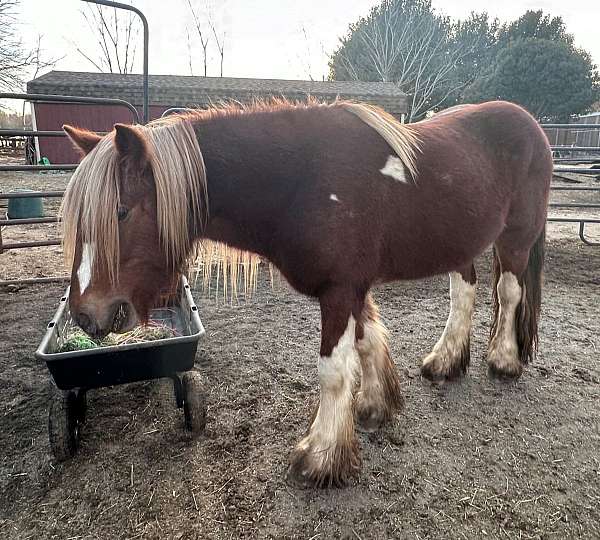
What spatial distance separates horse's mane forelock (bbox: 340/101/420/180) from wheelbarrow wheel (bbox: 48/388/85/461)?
1886 mm

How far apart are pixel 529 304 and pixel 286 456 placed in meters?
1.95

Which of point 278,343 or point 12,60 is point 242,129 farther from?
point 12,60

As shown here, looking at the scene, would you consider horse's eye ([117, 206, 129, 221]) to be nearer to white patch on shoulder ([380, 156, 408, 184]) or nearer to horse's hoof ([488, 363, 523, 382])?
white patch on shoulder ([380, 156, 408, 184])

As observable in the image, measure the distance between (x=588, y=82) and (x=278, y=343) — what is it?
2435cm

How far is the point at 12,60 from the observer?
19.3 m

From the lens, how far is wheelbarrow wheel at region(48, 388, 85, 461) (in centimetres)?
200

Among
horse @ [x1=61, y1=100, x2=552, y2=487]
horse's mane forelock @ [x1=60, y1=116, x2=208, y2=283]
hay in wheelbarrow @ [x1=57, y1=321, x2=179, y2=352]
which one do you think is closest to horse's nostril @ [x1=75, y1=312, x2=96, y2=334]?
horse @ [x1=61, y1=100, x2=552, y2=487]

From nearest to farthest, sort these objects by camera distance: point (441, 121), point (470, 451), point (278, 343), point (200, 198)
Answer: point (200, 198) < point (470, 451) < point (441, 121) < point (278, 343)

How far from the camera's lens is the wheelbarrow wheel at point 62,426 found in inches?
78.8

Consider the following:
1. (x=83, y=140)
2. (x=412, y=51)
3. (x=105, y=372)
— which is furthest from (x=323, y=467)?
(x=412, y=51)

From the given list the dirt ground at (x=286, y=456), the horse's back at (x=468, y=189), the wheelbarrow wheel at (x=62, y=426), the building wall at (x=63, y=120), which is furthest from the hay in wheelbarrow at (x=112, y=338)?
the building wall at (x=63, y=120)

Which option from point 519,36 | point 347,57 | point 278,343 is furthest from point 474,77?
point 278,343

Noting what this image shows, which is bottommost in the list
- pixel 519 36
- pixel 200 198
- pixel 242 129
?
pixel 200 198

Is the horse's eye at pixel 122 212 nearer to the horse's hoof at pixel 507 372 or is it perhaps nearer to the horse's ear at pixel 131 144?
the horse's ear at pixel 131 144
